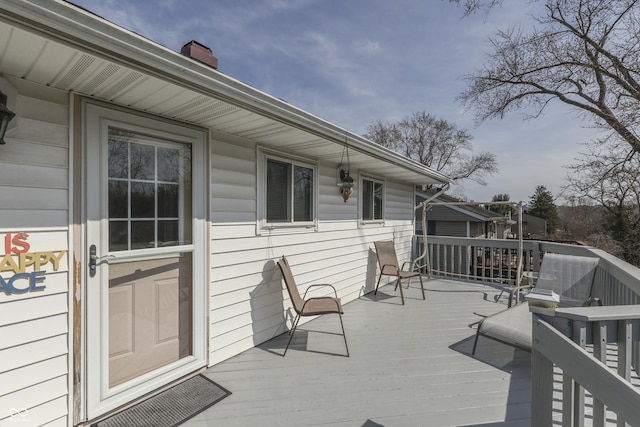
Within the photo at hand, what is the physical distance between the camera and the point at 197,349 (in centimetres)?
276

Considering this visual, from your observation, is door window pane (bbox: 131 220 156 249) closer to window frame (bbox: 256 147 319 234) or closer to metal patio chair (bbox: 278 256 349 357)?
window frame (bbox: 256 147 319 234)

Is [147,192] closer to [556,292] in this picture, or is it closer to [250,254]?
[250,254]

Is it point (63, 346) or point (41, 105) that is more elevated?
point (41, 105)

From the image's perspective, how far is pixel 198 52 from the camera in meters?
2.57

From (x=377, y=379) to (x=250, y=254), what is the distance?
1.69 meters

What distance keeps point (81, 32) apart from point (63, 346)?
1.83 m

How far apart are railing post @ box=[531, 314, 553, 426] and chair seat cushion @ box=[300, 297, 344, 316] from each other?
1714 millimetres

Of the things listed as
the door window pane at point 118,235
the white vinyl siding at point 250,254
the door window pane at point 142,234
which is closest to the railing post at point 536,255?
the white vinyl siding at point 250,254

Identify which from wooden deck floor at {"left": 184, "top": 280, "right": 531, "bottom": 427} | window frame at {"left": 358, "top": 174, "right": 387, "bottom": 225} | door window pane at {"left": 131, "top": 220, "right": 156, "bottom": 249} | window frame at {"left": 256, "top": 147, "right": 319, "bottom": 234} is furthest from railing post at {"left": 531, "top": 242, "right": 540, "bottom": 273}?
door window pane at {"left": 131, "top": 220, "right": 156, "bottom": 249}

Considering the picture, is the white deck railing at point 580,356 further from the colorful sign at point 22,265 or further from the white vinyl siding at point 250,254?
the colorful sign at point 22,265

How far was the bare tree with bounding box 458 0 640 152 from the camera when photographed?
267 inches

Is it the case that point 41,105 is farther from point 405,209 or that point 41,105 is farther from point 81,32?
point 405,209

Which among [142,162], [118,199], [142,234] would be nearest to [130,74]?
[142,162]

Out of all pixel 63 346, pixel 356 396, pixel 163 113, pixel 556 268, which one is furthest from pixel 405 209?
pixel 63 346
